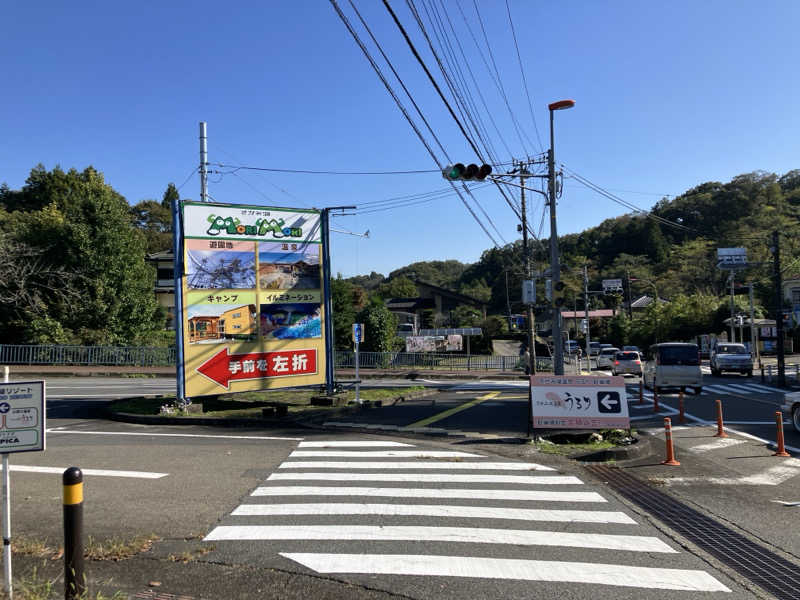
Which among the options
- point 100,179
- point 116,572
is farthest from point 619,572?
point 100,179

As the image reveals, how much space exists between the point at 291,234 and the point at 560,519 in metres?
13.0

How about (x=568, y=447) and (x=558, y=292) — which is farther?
(x=558, y=292)

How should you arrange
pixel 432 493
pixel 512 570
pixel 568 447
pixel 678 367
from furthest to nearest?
pixel 678 367 → pixel 568 447 → pixel 432 493 → pixel 512 570

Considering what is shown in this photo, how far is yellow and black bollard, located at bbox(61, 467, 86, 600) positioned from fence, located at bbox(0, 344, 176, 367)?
105 ft

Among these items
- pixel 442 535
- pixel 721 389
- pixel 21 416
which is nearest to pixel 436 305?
pixel 721 389

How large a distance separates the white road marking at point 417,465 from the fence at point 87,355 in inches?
1066

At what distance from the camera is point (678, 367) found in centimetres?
2369

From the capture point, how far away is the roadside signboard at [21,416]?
4.48 m

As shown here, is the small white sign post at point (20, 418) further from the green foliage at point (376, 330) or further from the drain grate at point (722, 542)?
the green foliage at point (376, 330)

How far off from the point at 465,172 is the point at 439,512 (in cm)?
810

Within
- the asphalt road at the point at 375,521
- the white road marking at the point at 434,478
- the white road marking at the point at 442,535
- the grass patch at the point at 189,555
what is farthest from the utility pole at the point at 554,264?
the grass patch at the point at 189,555

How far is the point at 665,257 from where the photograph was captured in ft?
288

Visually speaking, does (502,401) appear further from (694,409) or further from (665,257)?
(665,257)

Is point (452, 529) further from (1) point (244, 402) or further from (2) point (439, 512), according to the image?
(1) point (244, 402)
